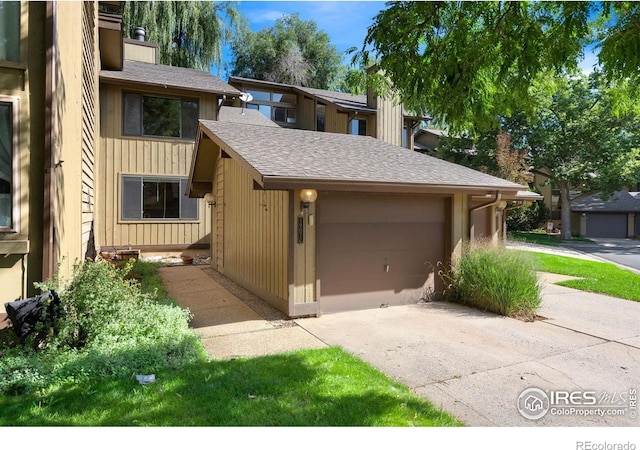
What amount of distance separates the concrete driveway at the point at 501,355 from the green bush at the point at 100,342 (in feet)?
6.31

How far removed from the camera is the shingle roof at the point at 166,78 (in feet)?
39.5

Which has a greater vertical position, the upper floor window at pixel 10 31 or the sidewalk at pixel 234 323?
the upper floor window at pixel 10 31

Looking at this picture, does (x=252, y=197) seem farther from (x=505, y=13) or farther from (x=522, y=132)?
(x=522, y=132)

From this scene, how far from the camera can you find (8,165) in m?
4.25

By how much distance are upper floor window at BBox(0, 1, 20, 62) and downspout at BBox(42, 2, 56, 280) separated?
0.26 m

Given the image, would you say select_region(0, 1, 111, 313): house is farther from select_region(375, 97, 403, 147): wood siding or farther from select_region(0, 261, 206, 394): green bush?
select_region(375, 97, 403, 147): wood siding

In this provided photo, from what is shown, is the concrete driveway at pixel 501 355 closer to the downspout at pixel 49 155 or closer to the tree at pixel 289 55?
the downspout at pixel 49 155

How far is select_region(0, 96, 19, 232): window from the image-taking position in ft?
13.8

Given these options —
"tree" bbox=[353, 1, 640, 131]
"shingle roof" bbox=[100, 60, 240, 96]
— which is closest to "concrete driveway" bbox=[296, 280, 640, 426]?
"tree" bbox=[353, 1, 640, 131]

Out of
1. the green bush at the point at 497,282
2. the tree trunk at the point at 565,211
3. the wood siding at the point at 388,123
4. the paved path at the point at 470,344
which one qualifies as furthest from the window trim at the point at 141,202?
the tree trunk at the point at 565,211

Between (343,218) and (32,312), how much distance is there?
14.4 ft

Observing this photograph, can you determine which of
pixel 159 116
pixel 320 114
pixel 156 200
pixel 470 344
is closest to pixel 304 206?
pixel 470 344

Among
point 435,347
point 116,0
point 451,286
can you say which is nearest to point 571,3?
point 435,347

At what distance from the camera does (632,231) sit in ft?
103
